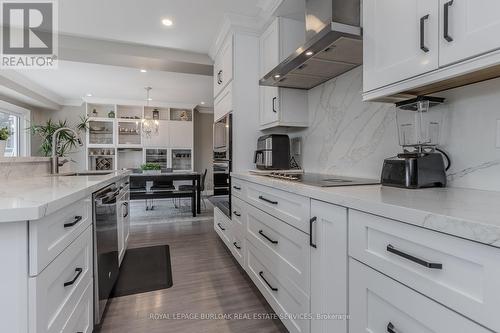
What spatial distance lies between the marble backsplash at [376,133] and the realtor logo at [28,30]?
2.87m

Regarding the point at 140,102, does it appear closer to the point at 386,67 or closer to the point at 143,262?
the point at 143,262

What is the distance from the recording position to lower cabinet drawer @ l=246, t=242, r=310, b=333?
1.29 metres

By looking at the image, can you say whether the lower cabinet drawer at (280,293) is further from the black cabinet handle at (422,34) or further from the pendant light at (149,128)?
the pendant light at (149,128)

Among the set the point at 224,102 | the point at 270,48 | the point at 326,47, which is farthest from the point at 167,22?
the point at 326,47

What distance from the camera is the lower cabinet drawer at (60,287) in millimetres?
807

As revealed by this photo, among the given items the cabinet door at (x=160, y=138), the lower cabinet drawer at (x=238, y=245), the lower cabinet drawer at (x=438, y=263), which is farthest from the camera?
the cabinet door at (x=160, y=138)

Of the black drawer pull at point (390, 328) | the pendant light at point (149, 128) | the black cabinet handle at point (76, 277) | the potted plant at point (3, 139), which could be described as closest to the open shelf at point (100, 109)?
the pendant light at point (149, 128)

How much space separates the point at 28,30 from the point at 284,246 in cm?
377

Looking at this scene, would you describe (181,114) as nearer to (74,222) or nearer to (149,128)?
(149,128)

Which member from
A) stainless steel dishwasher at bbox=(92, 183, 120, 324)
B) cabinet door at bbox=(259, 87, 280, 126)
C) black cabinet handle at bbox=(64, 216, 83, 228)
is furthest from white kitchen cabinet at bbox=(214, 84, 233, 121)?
black cabinet handle at bbox=(64, 216, 83, 228)

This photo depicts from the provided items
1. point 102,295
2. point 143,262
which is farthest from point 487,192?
point 143,262

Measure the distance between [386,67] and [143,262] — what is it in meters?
2.64

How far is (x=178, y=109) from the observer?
741 centimetres

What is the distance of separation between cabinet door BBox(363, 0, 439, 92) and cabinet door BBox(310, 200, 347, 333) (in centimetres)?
68
